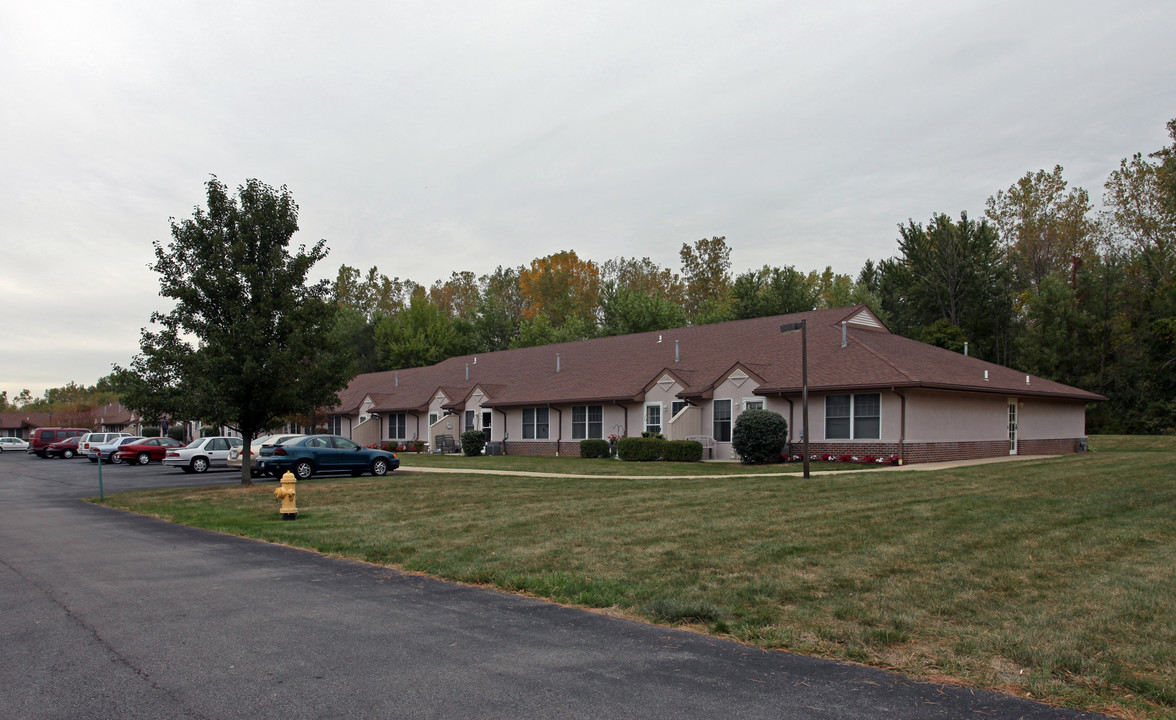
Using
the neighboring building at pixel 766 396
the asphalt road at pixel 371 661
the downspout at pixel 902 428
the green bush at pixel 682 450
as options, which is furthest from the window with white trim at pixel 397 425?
the asphalt road at pixel 371 661

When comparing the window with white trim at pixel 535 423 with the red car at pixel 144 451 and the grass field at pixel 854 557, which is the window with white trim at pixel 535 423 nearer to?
the red car at pixel 144 451

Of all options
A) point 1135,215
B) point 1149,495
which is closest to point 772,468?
point 1149,495

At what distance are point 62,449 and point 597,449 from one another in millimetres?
36823

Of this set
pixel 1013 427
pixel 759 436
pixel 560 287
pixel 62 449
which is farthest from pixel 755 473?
pixel 560 287

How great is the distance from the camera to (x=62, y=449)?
48531mm

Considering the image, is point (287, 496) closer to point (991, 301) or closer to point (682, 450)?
point (682, 450)

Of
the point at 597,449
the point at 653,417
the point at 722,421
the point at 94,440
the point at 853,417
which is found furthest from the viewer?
the point at 94,440

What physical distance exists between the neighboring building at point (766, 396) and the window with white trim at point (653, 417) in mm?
50

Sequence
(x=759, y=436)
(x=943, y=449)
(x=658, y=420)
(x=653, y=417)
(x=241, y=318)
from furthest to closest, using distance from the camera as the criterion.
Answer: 1. (x=653, y=417)
2. (x=658, y=420)
3. (x=943, y=449)
4. (x=759, y=436)
5. (x=241, y=318)

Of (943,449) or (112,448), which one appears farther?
(112,448)

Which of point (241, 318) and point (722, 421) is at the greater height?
point (241, 318)

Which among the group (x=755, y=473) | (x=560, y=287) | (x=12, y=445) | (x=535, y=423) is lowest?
(x=12, y=445)

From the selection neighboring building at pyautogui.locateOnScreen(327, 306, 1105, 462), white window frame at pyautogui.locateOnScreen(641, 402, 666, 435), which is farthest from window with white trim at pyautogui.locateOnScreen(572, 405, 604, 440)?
white window frame at pyautogui.locateOnScreen(641, 402, 666, 435)

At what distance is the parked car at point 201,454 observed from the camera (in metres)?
30.8
